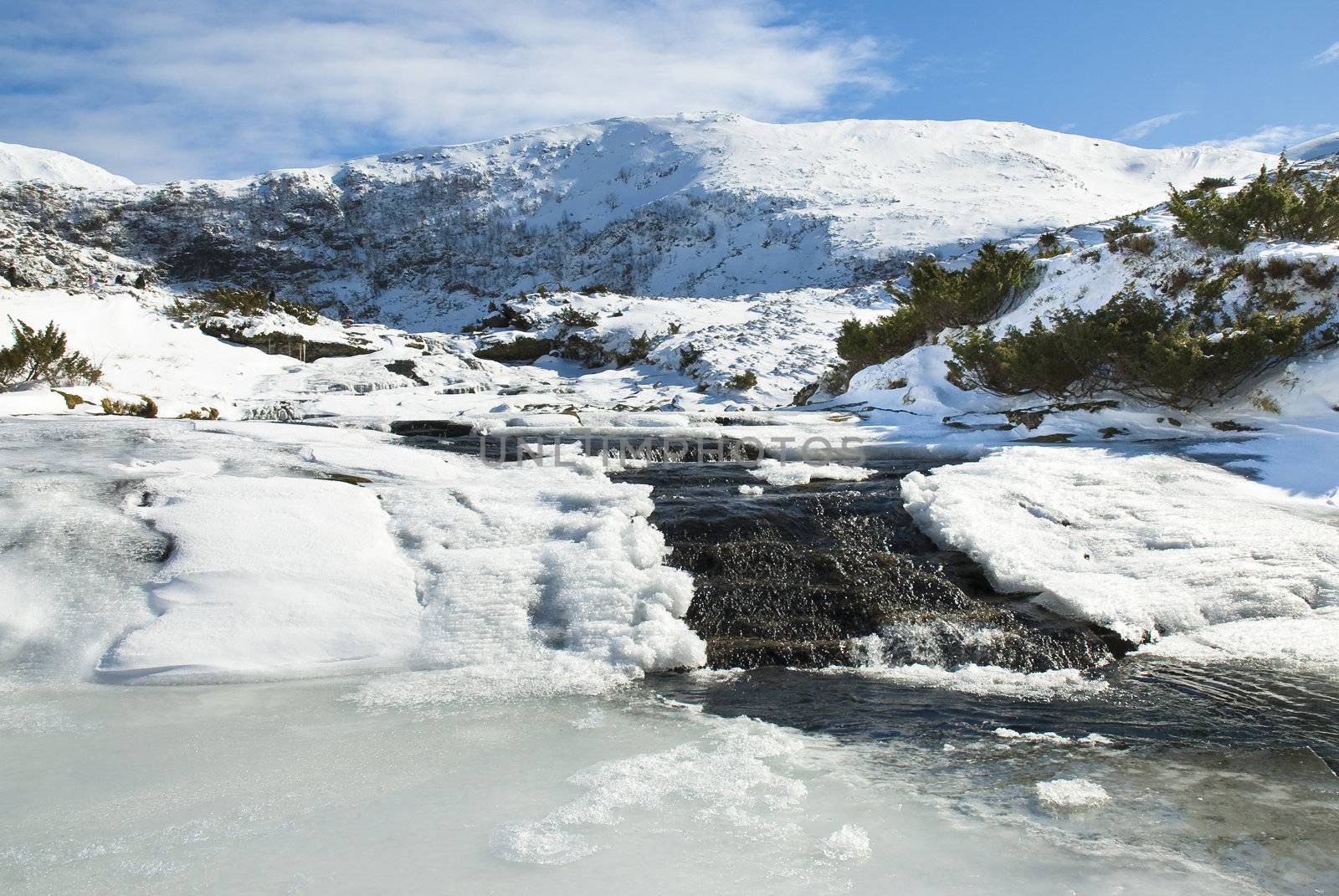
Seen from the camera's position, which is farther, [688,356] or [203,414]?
[688,356]

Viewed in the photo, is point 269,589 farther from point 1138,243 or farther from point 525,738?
point 1138,243

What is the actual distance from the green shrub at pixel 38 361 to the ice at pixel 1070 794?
11183 millimetres

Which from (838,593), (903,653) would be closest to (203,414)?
(838,593)

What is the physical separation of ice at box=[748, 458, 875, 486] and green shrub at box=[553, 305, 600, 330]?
51.4 feet

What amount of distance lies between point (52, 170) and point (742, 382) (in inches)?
3044

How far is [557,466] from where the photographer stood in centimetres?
575

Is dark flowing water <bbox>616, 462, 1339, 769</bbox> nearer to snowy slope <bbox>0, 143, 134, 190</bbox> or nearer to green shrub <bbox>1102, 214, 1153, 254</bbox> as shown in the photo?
green shrub <bbox>1102, 214, 1153, 254</bbox>

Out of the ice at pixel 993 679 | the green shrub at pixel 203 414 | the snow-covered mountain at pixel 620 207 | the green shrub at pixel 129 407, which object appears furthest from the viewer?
the snow-covered mountain at pixel 620 207

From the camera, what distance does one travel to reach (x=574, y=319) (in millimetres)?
21562

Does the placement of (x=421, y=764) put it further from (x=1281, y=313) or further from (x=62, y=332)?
(x=62, y=332)

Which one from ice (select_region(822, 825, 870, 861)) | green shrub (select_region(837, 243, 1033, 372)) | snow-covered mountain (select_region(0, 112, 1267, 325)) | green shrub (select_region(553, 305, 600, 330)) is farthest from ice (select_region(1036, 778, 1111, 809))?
snow-covered mountain (select_region(0, 112, 1267, 325))

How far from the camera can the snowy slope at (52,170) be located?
64250mm

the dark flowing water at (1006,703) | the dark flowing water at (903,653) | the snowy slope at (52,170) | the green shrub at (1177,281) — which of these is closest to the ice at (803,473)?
the dark flowing water at (903,653)

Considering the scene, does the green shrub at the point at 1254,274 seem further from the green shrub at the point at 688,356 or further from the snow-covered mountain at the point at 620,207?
the snow-covered mountain at the point at 620,207
